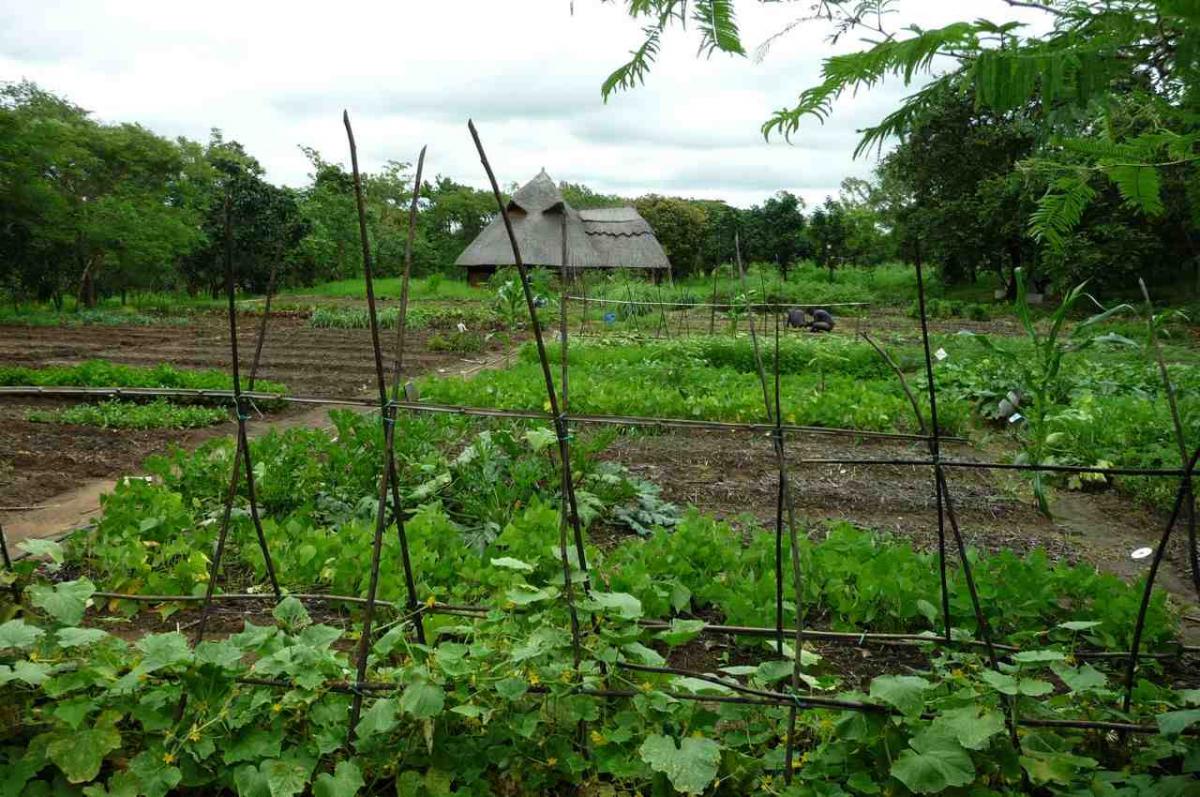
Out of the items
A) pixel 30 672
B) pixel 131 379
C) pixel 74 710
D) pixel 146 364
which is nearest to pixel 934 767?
pixel 74 710

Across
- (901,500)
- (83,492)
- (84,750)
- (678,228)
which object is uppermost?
(678,228)

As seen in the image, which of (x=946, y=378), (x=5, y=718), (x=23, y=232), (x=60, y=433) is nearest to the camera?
(x=5, y=718)

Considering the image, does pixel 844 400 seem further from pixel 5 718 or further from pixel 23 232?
pixel 23 232

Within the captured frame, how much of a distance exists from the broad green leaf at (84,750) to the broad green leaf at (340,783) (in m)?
0.47

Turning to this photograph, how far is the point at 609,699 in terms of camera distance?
6.69 ft

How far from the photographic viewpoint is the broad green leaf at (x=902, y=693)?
174cm

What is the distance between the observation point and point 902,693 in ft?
5.78

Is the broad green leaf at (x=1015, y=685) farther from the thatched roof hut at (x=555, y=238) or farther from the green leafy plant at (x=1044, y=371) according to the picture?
the thatched roof hut at (x=555, y=238)

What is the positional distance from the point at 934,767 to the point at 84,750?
1795mm

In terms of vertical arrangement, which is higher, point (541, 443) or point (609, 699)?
point (541, 443)

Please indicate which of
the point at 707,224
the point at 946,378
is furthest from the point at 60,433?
the point at 707,224

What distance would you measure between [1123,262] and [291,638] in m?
20.9

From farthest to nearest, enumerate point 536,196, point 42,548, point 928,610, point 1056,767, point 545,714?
→ point 536,196 → point 928,610 → point 42,548 → point 545,714 → point 1056,767

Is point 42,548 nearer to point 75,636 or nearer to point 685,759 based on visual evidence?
point 75,636
